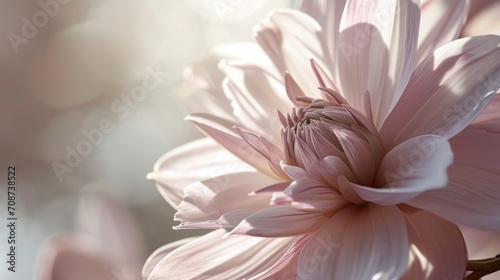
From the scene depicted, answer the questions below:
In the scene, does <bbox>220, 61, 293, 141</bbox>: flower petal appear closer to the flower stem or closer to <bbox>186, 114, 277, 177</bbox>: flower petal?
<bbox>186, 114, 277, 177</bbox>: flower petal

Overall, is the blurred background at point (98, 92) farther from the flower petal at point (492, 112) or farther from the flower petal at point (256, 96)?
the flower petal at point (492, 112)

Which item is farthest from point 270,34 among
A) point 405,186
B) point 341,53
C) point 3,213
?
point 3,213

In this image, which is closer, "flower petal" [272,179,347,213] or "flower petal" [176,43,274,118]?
"flower petal" [272,179,347,213]

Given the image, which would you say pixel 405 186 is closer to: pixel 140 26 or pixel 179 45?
pixel 179 45

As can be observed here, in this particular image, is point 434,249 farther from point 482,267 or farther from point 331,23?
point 331,23

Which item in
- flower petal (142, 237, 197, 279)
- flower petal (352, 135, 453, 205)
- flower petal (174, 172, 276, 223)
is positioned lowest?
flower petal (352, 135, 453, 205)

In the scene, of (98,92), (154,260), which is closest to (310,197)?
(154,260)

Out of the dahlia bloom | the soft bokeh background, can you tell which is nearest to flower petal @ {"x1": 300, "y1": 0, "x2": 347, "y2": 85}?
the dahlia bloom

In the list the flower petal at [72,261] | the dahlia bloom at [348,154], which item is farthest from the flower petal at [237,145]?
the flower petal at [72,261]
